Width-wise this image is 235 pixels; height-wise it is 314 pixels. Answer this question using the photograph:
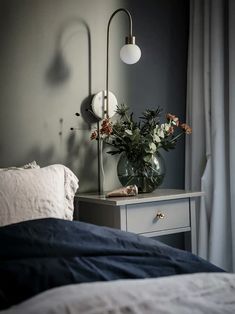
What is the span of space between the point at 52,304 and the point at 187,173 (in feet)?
6.38

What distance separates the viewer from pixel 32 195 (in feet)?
5.66

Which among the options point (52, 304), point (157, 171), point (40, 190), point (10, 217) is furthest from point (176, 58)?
point (52, 304)

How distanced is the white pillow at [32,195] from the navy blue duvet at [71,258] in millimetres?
277

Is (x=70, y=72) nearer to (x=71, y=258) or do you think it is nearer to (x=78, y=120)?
(x=78, y=120)

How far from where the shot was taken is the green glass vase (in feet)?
7.30

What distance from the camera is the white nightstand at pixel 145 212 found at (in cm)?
201

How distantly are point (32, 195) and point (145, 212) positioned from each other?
22.7 inches

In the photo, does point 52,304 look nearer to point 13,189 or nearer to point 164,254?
point 164,254

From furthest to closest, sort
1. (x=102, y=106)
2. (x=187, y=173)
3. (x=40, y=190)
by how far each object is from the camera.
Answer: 1. (x=187, y=173)
2. (x=102, y=106)
3. (x=40, y=190)

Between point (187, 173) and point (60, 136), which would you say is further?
point (187, 173)

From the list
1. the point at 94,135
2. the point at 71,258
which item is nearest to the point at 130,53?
the point at 94,135

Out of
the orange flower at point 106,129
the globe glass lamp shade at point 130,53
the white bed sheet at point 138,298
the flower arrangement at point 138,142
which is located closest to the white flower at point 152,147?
the flower arrangement at point 138,142

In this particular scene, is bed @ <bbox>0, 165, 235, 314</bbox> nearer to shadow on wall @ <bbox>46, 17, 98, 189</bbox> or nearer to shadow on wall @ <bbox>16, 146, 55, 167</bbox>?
shadow on wall @ <bbox>16, 146, 55, 167</bbox>

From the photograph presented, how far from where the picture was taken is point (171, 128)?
228cm
